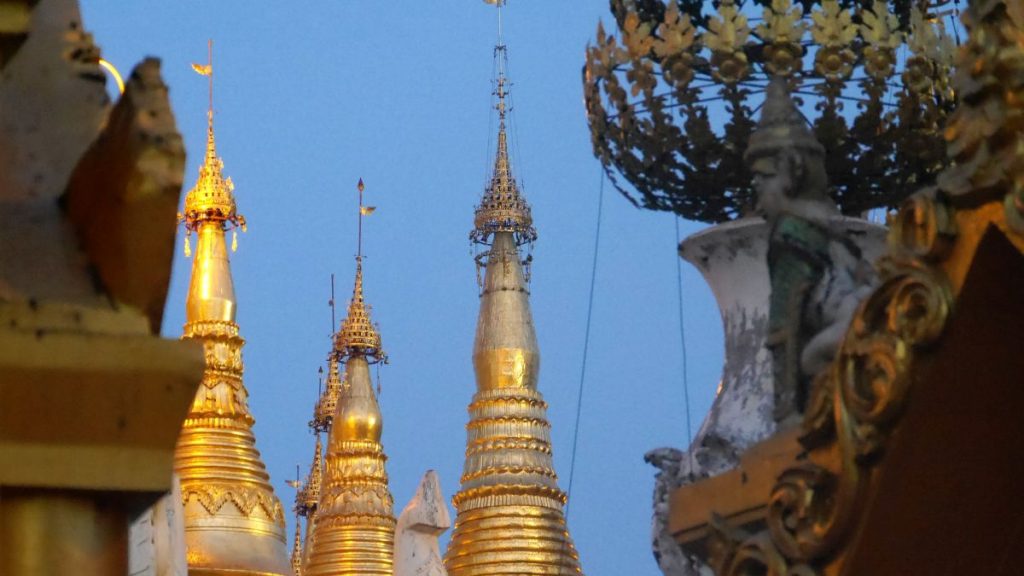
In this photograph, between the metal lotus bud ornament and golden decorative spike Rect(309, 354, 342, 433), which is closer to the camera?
the metal lotus bud ornament

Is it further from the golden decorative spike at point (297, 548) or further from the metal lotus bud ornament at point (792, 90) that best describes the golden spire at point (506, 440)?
the metal lotus bud ornament at point (792, 90)

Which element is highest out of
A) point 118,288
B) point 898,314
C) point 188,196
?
point 188,196

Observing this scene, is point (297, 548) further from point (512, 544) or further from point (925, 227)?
point (925, 227)

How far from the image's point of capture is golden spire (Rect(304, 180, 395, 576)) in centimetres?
2411

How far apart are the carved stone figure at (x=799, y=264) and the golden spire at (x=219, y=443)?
1487 centimetres

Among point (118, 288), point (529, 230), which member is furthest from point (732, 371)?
point (529, 230)

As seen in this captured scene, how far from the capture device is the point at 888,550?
3.19 meters

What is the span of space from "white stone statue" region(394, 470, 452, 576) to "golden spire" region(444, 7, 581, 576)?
3.46 m

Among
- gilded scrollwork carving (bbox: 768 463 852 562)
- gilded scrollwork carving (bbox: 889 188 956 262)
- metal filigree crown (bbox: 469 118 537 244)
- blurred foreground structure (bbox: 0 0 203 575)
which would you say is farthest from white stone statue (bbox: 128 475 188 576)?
metal filigree crown (bbox: 469 118 537 244)

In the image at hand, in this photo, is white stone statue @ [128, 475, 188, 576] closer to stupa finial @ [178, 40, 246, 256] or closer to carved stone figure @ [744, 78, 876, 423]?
carved stone figure @ [744, 78, 876, 423]

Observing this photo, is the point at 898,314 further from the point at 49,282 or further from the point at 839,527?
the point at 49,282

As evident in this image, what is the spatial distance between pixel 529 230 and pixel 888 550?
20762 millimetres

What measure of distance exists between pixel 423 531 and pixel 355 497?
672 centimetres

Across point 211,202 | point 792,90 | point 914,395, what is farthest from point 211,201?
point 914,395
